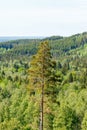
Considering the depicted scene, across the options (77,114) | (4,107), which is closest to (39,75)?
(77,114)

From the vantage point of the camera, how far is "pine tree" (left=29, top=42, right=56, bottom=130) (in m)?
35.3

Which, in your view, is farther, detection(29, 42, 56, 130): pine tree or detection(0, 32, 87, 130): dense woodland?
detection(0, 32, 87, 130): dense woodland

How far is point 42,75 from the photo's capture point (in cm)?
3550

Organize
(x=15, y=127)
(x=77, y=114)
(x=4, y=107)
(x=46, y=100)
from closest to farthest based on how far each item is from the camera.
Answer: (x=46, y=100) → (x=15, y=127) → (x=77, y=114) → (x=4, y=107)

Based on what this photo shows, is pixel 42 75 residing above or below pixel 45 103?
above

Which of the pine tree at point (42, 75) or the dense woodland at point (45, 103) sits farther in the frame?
the dense woodland at point (45, 103)

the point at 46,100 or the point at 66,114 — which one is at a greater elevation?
the point at 46,100

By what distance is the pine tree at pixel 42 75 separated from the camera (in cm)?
3528

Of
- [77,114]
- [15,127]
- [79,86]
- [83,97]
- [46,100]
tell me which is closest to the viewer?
[46,100]

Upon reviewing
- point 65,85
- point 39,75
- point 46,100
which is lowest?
point 65,85

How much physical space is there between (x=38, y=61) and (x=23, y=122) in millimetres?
63616

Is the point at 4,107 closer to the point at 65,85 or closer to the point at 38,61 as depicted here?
the point at 65,85

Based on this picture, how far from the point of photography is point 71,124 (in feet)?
275

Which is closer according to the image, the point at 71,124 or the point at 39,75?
the point at 39,75
